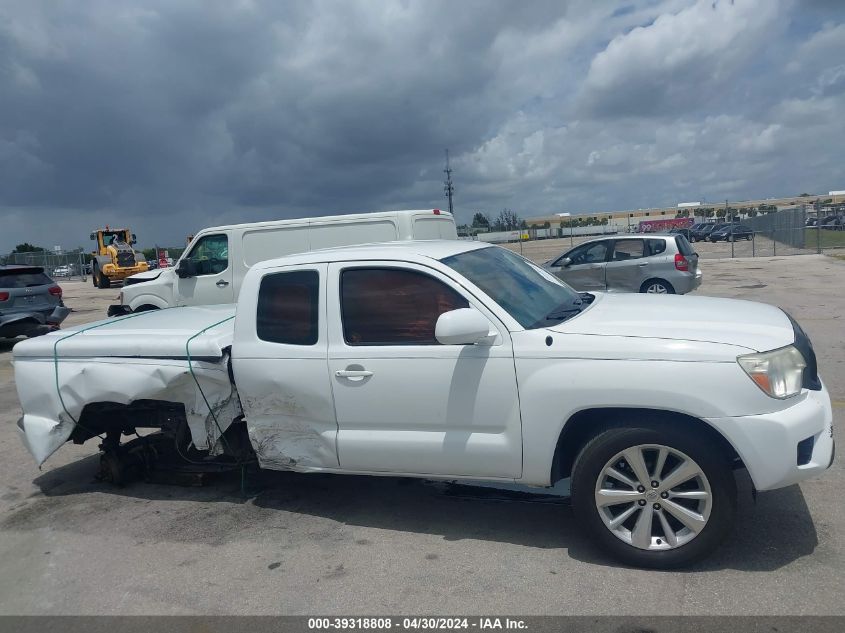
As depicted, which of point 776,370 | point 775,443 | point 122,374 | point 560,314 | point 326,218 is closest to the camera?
point 775,443

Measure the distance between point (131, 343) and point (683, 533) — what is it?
3.93 metres

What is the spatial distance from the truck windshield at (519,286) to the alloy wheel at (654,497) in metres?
0.96

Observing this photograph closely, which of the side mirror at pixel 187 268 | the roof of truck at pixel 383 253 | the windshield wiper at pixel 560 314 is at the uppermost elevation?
the roof of truck at pixel 383 253

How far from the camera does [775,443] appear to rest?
3.58 meters

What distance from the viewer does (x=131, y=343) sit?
17.1ft

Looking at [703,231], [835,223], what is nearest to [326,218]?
[835,223]

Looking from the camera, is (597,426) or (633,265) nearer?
(597,426)

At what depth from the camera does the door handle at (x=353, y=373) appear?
4387mm

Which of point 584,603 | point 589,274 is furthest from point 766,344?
point 589,274

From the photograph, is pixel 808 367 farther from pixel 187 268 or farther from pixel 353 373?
pixel 187 268

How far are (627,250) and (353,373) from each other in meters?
11.8

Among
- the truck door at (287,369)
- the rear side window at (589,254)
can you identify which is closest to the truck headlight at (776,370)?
the truck door at (287,369)

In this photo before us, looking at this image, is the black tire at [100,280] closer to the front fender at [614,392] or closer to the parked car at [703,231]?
the front fender at [614,392]

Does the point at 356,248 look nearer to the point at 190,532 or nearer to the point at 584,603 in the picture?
the point at 190,532
